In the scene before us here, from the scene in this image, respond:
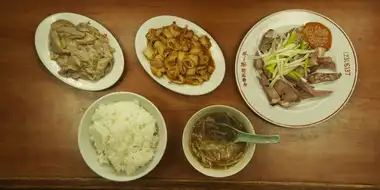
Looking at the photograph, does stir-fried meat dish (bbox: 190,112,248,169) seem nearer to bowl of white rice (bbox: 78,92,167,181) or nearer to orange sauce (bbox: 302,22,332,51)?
bowl of white rice (bbox: 78,92,167,181)

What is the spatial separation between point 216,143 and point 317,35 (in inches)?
21.9

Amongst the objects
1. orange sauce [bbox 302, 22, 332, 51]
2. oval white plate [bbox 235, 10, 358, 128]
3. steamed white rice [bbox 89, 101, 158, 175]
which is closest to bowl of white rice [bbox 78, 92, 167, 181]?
steamed white rice [bbox 89, 101, 158, 175]

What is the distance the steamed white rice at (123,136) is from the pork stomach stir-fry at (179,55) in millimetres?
192

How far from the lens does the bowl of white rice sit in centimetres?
151

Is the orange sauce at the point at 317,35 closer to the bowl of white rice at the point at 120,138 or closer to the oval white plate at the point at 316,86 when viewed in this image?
the oval white plate at the point at 316,86

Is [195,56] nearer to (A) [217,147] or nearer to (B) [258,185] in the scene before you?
(A) [217,147]

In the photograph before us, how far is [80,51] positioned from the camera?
164cm

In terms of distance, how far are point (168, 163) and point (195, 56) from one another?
1.30 ft

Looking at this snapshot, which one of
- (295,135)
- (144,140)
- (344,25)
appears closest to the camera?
(144,140)

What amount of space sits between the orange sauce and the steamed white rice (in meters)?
0.66

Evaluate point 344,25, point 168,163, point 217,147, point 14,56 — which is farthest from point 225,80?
point 14,56

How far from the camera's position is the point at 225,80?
1.68m

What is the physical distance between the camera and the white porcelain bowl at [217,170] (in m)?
1.50

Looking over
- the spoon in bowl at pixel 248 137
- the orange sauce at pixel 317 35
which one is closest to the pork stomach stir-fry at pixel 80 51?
the spoon in bowl at pixel 248 137
